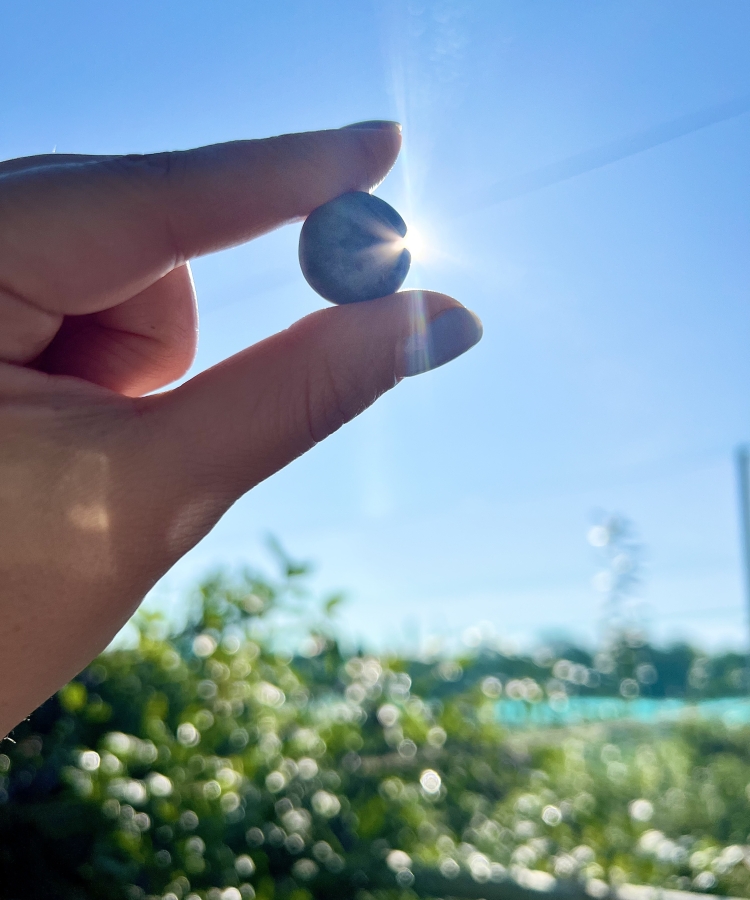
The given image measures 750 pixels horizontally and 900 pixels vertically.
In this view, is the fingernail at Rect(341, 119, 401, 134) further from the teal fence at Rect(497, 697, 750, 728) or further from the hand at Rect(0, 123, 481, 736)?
the teal fence at Rect(497, 697, 750, 728)

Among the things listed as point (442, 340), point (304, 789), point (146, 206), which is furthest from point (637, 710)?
point (146, 206)

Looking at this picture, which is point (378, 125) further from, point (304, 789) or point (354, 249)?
point (304, 789)

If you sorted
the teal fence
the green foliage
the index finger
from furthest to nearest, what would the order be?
the teal fence, the green foliage, the index finger

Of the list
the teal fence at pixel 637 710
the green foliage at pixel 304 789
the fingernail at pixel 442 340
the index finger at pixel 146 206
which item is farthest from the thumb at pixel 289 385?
Result: the teal fence at pixel 637 710

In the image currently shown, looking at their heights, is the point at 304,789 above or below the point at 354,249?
below

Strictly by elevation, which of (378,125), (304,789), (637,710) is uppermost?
(378,125)

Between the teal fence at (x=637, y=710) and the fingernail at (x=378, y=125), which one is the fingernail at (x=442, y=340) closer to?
the fingernail at (x=378, y=125)

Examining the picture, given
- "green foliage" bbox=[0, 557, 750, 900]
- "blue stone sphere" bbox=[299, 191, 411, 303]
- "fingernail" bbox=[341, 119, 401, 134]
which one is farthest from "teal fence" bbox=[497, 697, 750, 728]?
"fingernail" bbox=[341, 119, 401, 134]

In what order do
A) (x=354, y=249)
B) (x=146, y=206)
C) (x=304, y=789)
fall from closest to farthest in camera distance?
(x=146, y=206), (x=354, y=249), (x=304, y=789)
